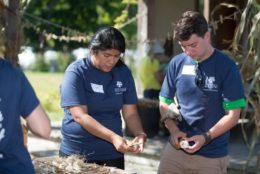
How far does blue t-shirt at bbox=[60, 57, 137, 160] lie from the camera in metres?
4.10

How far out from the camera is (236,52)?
580 cm

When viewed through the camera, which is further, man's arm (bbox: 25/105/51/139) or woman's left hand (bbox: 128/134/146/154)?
woman's left hand (bbox: 128/134/146/154)

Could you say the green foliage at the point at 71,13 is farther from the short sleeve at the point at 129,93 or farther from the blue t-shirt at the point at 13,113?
the blue t-shirt at the point at 13,113

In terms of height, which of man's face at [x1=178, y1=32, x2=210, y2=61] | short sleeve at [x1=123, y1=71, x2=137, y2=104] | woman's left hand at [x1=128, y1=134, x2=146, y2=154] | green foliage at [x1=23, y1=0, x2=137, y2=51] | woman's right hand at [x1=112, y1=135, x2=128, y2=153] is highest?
man's face at [x1=178, y1=32, x2=210, y2=61]

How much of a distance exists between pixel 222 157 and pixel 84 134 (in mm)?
900

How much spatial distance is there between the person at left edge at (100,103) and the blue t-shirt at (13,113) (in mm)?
1120

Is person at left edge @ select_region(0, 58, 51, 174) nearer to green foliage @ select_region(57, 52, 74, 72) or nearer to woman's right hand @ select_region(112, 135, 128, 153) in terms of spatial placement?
woman's right hand @ select_region(112, 135, 128, 153)

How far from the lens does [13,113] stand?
2.88 meters

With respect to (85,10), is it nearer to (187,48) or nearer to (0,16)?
(0,16)

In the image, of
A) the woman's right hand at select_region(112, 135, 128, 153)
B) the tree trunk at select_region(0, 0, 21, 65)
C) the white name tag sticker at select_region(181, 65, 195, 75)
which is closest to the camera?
the woman's right hand at select_region(112, 135, 128, 153)

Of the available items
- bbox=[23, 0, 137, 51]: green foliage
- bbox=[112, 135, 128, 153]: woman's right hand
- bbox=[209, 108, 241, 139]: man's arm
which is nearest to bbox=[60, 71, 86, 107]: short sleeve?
bbox=[112, 135, 128, 153]: woman's right hand

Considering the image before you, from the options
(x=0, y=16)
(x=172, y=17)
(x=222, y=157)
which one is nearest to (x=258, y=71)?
(x=222, y=157)

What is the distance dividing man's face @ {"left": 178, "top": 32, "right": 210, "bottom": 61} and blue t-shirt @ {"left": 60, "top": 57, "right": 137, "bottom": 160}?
0.52 metres

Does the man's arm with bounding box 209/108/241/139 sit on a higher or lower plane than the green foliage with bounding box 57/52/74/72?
higher
